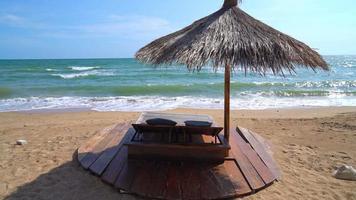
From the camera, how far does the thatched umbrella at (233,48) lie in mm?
3916

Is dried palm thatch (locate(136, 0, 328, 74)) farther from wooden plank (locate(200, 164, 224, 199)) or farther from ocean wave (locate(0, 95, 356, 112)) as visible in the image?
ocean wave (locate(0, 95, 356, 112))

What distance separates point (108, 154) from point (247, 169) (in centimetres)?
190

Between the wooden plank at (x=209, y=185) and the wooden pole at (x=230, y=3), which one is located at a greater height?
the wooden pole at (x=230, y=3)

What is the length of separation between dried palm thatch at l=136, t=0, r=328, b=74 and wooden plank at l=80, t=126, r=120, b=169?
1479 millimetres

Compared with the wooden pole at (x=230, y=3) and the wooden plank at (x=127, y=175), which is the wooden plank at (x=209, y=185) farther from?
the wooden pole at (x=230, y=3)

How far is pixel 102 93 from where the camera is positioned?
1680 cm

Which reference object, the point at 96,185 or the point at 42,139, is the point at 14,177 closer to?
the point at 96,185

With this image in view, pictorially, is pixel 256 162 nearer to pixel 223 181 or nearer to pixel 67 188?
pixel 223 181

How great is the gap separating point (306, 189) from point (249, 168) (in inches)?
27.7

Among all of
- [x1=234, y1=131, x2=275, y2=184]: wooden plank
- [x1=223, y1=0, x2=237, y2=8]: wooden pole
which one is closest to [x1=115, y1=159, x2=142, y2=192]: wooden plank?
[x1=234, y1=131, x2=275, y2=184]: wooden plank

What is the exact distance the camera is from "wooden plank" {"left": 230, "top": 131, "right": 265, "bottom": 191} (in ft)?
13.0

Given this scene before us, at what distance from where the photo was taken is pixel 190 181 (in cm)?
389

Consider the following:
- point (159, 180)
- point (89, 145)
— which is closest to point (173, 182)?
point (159, 180)

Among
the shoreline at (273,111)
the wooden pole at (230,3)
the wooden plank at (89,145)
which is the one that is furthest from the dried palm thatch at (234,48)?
the shoreline at (273,111)
